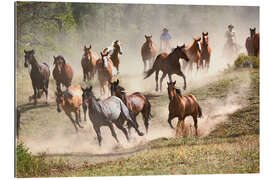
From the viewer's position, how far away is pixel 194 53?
8.25 meters

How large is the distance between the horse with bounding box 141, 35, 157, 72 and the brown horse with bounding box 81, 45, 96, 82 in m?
0.71

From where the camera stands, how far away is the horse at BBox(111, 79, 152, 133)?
313 inches

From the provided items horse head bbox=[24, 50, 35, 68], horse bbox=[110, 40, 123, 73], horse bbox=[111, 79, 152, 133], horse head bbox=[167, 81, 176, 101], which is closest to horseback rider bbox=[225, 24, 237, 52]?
horse head bbox=[167, 81, 176, 101]

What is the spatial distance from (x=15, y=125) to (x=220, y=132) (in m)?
2.90

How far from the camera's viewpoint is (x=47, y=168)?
24.9ft

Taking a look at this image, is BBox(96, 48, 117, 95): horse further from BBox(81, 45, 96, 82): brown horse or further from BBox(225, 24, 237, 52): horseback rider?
BBox(225, 24, 237, 52): horseback rider

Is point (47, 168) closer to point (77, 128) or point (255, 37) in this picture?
point (77, 128)

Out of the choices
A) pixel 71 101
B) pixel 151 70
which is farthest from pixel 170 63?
pixel 71 101

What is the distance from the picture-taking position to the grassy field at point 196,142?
7.66 meters

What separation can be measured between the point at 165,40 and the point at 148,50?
284mm

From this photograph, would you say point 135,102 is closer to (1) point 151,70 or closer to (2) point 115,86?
(2) point 115,86

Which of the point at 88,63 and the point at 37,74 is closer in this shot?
the point at 37,74
